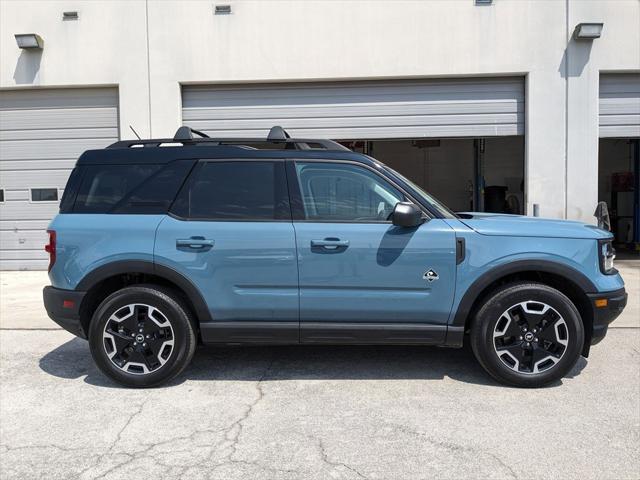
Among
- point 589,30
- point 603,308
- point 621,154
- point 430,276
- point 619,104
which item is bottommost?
point 603,308

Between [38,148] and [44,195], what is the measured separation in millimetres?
945

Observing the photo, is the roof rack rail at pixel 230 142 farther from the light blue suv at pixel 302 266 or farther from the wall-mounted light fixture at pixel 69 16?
the wall-mounted light fixture at pixel 69 16

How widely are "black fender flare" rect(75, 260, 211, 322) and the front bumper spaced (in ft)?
9.93

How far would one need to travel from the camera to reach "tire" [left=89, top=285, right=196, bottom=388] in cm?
401

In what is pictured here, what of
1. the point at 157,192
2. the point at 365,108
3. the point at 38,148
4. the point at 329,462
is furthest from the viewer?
the point at 38,148

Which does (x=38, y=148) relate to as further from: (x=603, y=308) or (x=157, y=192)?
(x=603, y=308)

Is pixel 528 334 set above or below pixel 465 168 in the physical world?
below

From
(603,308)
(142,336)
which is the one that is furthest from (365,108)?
(142,336)

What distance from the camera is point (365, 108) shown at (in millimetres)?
9656

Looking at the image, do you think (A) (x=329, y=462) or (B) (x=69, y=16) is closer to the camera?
(A) (x=329, y=462)

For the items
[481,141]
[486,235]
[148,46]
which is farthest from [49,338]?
[481,141]

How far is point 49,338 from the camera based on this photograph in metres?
5.63

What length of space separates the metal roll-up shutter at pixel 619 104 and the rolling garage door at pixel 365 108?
1.47 m

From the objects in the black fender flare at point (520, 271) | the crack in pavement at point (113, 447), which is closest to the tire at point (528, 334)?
the black fender flare at point (520, 271)
